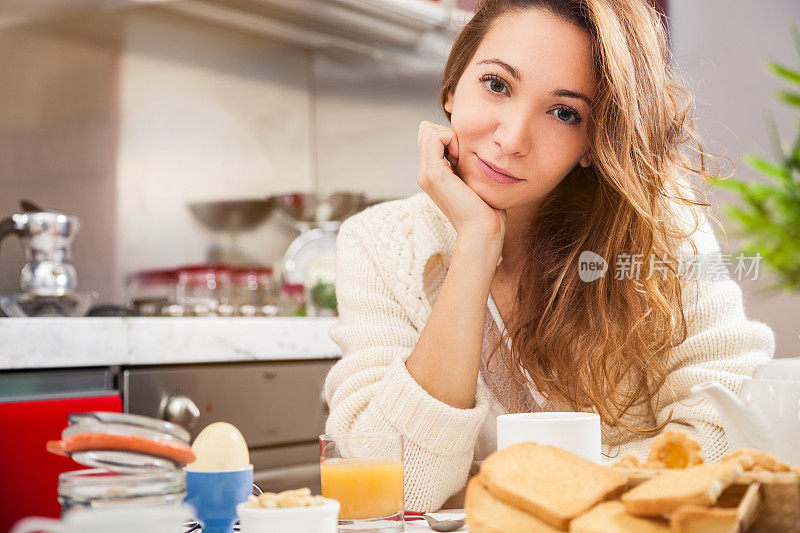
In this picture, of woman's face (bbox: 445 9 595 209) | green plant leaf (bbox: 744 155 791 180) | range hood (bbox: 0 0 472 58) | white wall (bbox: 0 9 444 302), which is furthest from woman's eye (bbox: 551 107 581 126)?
white wall (bbox: 0 9 444 302)

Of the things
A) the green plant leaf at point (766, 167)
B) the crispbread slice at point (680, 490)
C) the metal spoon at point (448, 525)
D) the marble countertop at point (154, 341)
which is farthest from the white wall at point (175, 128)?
the crispbread slice at point (680, 490)

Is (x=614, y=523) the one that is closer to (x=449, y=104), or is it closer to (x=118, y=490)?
(x=118, y=490)

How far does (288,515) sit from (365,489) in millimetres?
142

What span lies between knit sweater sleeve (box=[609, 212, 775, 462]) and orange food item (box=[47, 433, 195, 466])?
74cm

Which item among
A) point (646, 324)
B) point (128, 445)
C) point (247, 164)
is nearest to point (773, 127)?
point (646, 324)

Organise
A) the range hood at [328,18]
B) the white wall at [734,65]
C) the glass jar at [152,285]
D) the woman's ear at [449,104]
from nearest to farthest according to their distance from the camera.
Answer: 1. the woman's ear at [449,104]
2. the white wall at [734,65]
3. the glass jar at [152,285]
4. the range hood at [328,18]

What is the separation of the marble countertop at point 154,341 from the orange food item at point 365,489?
1.24 meters

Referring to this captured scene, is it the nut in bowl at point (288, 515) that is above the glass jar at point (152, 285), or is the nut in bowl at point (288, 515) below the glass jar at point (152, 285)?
below

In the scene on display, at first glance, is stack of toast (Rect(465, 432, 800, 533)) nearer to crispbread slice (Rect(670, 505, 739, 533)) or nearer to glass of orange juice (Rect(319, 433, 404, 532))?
crispbread slice (Rect(670, 505, 739, 533))

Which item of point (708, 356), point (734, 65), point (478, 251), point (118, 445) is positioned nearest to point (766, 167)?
point (734, 65)

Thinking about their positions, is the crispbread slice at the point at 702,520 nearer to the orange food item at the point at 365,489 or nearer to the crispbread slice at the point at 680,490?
the crispbread slice at the point at 680,490

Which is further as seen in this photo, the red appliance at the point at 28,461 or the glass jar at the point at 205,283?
the glass jar at the point at 205,283

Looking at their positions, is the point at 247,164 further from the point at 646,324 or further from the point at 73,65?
the point at 646,324

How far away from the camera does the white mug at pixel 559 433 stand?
28.1 inches
